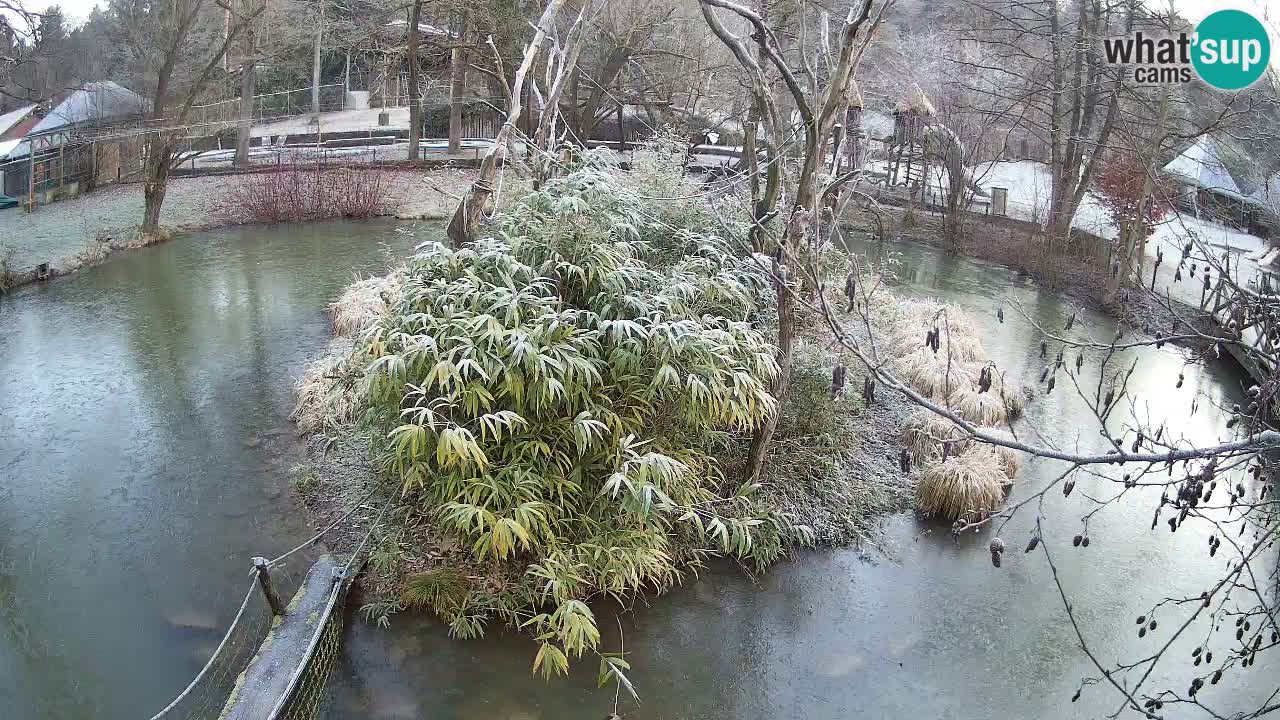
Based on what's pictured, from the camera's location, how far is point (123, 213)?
14.4 m

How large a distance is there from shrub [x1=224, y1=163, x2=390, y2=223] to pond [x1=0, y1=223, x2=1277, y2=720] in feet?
20.7

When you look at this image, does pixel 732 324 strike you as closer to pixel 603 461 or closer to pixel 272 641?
pixel 603 461

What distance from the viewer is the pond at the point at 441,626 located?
4758mm

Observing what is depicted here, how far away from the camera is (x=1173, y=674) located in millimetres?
4941

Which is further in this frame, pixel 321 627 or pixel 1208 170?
pixel 1208 170

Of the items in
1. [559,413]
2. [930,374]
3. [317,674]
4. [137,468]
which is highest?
[559,413]

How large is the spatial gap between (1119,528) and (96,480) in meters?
7.05

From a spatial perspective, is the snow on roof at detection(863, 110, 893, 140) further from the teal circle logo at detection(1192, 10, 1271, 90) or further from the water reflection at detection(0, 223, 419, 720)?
the water reflection at detection(0, 223, 419, 720)

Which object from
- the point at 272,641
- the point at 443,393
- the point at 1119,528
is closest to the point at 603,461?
the point at 443,393

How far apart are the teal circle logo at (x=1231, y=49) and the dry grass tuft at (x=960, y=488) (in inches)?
146

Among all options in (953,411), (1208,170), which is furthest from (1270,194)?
(1208,170)

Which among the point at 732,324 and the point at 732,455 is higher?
the point at 732,324

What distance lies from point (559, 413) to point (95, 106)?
16836mm

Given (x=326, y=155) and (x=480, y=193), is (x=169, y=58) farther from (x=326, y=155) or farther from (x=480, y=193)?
(x=480, y=193)
